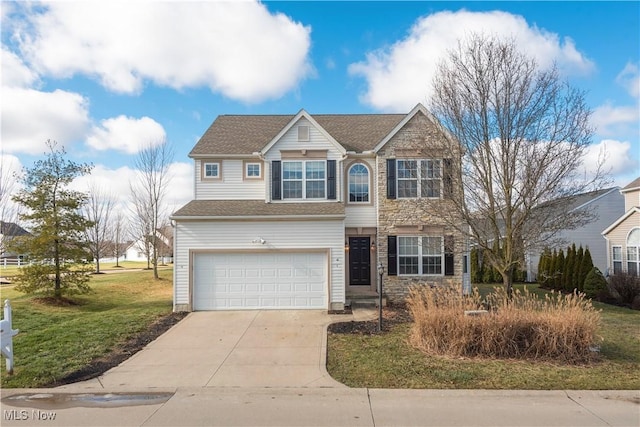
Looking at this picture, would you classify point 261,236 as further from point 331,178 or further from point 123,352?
point 123,352

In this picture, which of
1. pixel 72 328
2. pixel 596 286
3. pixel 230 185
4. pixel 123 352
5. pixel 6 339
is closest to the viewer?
pixel 6 339

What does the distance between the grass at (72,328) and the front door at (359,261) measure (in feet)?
23.3

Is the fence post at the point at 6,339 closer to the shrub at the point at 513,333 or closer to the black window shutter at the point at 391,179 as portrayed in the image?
the shrub at the point at 513,333

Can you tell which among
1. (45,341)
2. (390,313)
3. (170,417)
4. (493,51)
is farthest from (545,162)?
(45,341)

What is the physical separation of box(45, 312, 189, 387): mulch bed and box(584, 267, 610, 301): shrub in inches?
655

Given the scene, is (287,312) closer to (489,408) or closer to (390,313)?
(390,313)

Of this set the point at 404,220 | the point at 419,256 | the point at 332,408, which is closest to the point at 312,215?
the point at 404,220

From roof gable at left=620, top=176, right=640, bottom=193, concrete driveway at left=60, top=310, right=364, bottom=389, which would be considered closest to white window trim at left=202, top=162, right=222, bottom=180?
concrete driveway at left=60, top=310, right=364, bottom=389

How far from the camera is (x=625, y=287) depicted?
1590 cm

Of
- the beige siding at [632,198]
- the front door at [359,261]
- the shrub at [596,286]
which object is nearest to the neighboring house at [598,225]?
the beige siding at [632,198]

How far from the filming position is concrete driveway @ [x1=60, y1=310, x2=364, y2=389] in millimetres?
6953

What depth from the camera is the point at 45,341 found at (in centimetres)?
960

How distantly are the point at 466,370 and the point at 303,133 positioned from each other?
34.2 ft

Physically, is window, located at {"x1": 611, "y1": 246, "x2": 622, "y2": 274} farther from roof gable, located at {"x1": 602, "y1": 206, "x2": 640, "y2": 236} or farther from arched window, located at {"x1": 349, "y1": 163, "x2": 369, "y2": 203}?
arched window, located at {"x1": 349, "y1": 163, "x2": 369, "y2": 203}
